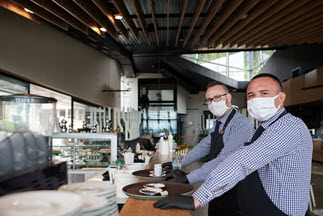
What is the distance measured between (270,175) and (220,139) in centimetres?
90

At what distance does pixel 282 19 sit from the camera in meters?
5.80

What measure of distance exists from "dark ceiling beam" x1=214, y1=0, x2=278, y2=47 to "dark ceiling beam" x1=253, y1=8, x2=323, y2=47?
0.84 meters

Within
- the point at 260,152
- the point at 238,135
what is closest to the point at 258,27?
the point at 238,135

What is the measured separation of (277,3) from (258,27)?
1239 millimetres

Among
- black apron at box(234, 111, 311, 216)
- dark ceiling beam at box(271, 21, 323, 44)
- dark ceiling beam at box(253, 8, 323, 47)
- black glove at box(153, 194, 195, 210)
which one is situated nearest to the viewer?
black glove at box(153, 194, 195, 210)

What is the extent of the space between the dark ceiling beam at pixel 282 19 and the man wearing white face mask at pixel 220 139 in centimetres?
326

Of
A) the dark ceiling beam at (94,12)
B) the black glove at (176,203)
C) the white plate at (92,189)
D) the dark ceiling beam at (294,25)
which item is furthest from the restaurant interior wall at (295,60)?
the white plate at (92,189)

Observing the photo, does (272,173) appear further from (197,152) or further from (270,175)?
(197,152)

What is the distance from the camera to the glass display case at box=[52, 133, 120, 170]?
4.09 m

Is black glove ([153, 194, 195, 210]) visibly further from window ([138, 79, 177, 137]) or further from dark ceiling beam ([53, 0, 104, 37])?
window ([138, 79, 177, 137])

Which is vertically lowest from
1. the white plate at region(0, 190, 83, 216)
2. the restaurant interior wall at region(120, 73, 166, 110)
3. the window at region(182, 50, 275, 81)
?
the white plate at region(0, 190, 83, 216)

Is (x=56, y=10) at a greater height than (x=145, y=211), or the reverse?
(x=56, y=10)

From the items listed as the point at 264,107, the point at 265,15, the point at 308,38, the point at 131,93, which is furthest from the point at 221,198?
the point at 131,93

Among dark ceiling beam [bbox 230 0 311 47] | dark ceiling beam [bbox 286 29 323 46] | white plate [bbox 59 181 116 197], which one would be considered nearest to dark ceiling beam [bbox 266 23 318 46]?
dark ceiling beam [bbox 286 29 323 46]
